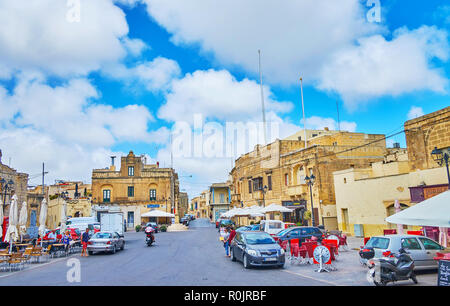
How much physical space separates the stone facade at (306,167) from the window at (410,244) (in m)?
14.5

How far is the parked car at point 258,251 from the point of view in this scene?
1323cm

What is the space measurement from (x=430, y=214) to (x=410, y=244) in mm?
2720

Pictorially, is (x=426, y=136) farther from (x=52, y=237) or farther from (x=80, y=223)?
(x=80, y=223)

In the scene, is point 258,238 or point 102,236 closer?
point 258,238

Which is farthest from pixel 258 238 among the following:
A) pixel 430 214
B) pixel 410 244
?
pixel 430 214

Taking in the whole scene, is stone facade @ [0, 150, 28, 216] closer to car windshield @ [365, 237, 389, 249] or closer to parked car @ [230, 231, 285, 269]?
parked car @ [230, 231, 285, 269]

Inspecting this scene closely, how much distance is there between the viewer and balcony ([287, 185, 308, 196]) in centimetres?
3434

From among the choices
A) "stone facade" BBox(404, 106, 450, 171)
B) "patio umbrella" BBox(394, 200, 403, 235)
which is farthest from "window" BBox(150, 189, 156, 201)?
"stone facade" BBox(404, 106, 450, 171)

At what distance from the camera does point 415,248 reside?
11562mm

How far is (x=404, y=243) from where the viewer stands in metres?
11.7
